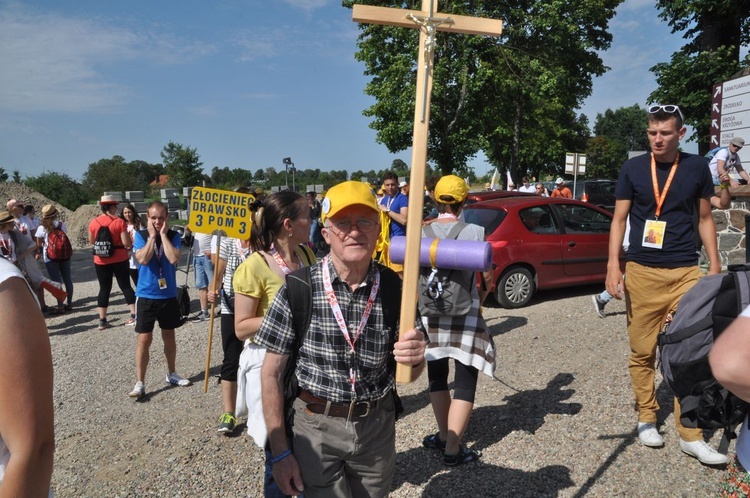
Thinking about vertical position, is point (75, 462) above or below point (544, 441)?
below

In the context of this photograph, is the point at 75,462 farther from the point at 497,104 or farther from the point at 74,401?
the point at 497,104

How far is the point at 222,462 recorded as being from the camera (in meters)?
3.61

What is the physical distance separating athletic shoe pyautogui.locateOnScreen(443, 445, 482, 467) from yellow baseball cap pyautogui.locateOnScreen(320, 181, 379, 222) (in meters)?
2.14

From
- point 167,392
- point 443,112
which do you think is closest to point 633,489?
point 167,392

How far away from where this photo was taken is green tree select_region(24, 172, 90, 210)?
3667 cm

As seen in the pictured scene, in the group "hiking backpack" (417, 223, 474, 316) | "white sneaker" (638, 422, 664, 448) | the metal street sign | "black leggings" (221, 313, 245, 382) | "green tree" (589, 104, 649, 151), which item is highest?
"green tree" (589, 104, 649, 151)

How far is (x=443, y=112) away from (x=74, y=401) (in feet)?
69.6

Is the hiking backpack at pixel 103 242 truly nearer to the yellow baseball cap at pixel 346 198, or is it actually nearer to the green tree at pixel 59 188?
the yellow baseball cap at pixel 346 198

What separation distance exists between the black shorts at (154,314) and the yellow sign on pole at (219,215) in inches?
34.2

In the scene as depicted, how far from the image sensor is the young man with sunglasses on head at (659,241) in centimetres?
322

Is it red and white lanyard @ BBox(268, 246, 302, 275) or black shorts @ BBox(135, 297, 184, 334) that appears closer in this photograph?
red and white lanyard @ BBox(268, 246, 302, 275)

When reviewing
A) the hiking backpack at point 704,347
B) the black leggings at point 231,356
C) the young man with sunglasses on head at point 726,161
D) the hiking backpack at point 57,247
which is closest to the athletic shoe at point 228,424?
the black leggings at point 231,356

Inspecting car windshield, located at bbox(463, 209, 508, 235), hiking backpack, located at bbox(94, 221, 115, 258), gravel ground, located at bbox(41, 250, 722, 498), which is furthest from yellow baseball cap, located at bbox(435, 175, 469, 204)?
hiking backpack, located at bbox(94, 221, 115, 258)

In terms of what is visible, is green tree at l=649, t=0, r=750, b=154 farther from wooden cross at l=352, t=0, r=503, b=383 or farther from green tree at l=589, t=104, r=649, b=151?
green tree at l=589, t=104, r=649, b=151
